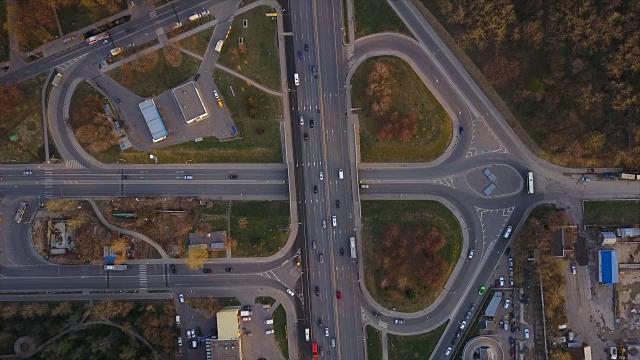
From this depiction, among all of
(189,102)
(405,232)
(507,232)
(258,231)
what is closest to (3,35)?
(189,102)

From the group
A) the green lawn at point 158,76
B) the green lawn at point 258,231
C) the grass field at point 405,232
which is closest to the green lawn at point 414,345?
the grass field at point 405,232

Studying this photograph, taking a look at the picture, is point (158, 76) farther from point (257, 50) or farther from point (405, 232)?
point (405, 232)

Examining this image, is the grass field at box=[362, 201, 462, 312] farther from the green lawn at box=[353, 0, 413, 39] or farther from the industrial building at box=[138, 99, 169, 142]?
the industrial building at box=[138, 99, 169, 142]

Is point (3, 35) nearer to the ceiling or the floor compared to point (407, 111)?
nearer to the ceiling

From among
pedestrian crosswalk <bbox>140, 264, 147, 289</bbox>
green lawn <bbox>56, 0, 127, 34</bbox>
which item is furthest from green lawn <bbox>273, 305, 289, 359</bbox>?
green lawn <bbox>56, 0, 127, 34</bbox>

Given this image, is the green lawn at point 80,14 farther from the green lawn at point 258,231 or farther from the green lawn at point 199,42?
the green lawn at point 258,231

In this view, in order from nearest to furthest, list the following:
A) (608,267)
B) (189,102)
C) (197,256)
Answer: (608,267) < (197,256) < (189,102)

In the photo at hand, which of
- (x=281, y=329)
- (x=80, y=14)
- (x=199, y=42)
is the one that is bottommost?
Result: (x=281, y=329)
